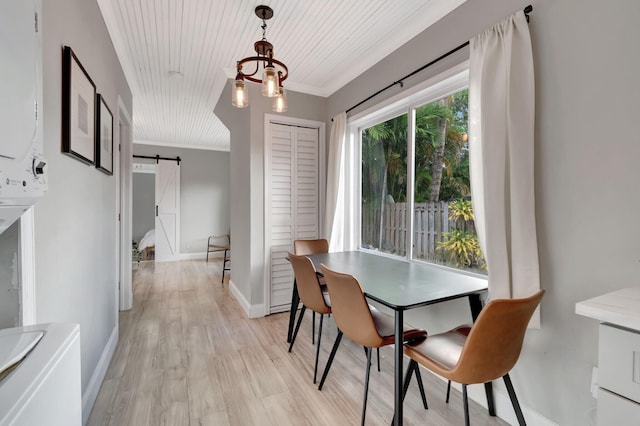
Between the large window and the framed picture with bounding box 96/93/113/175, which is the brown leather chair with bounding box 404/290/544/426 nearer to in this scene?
the large window

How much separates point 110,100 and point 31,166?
1907mm

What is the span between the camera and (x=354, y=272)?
197cm

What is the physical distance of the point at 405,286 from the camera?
1.64 meters

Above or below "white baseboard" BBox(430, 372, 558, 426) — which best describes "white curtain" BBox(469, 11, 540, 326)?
above

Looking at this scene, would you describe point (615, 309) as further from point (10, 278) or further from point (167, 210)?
point (167, 210)

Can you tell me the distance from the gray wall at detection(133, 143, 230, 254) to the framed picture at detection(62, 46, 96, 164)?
4.91 meters

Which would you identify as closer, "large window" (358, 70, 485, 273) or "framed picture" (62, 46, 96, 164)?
"framed picture" (62, 46, 96, 164)

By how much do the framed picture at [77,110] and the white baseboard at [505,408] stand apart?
256 centimetres

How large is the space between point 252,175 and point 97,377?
78.7 inches

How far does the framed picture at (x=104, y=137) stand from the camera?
1831 mm

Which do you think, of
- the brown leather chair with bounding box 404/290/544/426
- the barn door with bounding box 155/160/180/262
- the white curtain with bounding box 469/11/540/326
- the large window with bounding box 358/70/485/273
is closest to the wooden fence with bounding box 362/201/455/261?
the large window with bounding box 358/70/485/273

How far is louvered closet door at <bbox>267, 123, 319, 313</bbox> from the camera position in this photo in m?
3.13

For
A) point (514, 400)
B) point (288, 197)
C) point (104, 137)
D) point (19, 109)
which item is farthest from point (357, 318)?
point (104, 137)

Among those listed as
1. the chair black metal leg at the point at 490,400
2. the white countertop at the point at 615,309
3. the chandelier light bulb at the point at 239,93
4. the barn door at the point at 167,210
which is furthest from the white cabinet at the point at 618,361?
the barn door at the point at 167,210
